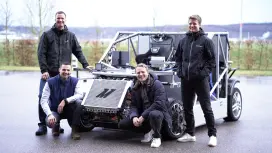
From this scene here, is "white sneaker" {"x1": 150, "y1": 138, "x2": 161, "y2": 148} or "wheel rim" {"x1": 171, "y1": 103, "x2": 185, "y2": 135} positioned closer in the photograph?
"white sneaker" {"x1": 150, "y1": 138, "x2": 161, "y2": 148}

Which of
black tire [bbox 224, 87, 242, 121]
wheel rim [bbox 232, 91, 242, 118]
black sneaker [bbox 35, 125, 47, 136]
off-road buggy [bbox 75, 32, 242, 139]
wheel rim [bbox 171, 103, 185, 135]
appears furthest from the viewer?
wheel rim [bbox 232, 91, 242, 118]

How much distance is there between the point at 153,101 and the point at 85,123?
1.61 m

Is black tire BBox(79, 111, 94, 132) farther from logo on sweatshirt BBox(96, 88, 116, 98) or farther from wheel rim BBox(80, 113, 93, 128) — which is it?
logo on sweatshirt BBox(96, 88, 116, 98)

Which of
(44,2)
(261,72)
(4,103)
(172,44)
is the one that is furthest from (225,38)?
(44,2)

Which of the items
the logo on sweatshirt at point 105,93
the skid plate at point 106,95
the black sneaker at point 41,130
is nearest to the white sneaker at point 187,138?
the skid plate at point 106,95

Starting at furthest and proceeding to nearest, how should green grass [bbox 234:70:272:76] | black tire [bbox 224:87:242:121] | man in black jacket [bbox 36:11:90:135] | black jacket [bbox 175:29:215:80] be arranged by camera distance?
green grass [bbox 234:70:272:76] < black tire [bbox 224:87:242:121] < man in black jacket [bbox 36:11:90:135] < black jacket [bbox 175:29:215:80]

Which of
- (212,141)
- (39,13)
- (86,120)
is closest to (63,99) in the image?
(86,120)

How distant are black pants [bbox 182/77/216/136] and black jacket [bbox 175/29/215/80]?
5.6 inches

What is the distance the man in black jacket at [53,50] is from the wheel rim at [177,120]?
197 cm

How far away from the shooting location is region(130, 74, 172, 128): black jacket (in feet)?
31.3

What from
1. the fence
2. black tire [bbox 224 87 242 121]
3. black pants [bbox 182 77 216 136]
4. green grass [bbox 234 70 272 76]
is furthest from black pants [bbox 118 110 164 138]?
the fence

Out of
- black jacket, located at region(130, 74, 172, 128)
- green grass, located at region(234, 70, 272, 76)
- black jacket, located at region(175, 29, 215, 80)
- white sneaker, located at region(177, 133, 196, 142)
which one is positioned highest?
black jacket, located at region(175, 29, 215, 80)

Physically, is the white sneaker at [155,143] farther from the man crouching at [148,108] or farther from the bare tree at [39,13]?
the bare tree at [39,13]

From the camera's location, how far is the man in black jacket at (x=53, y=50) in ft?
34.8
